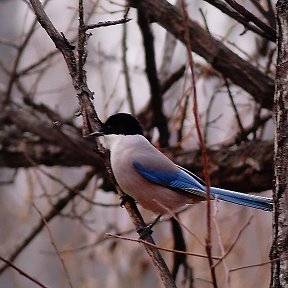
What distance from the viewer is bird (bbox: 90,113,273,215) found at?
2.63m

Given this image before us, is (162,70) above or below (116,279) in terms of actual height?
above

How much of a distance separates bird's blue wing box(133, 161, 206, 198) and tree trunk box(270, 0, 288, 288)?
2.84ft

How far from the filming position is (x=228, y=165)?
3.36 metres

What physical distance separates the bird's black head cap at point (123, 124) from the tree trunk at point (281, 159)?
99 cm

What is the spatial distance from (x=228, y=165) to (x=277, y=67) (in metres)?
1.54

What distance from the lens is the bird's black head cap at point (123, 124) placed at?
274 cm

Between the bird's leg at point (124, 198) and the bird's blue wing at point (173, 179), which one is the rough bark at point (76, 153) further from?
the bird's leg at point (124, 198)

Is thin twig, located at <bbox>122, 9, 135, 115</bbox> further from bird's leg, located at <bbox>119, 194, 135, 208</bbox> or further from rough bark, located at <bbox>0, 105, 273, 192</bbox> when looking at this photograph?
bird's leg, located at <bbox>119, 194, 135, 208</bbox>

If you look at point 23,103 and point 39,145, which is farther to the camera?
point 23,103

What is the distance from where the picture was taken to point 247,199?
2.40 m

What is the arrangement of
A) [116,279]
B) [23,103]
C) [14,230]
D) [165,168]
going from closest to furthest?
[165,168]
[23,103]
[116,279]
[14,230]

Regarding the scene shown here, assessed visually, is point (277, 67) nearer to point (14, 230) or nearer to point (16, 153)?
point (16, 153)

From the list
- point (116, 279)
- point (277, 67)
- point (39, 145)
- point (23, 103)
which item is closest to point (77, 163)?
point (39, 145)

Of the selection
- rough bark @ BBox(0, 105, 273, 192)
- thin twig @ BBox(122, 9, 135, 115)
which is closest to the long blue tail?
rough bark @ BBox(0, 105, 273, 192)
